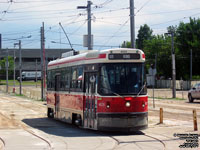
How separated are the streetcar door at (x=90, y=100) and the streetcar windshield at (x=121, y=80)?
0.49 m

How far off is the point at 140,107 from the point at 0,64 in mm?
99627

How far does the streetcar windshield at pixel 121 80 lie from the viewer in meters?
15.1

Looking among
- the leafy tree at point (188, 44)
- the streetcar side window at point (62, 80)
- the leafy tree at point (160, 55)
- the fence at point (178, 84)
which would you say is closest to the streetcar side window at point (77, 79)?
the streetcar side window at point (62, 80)

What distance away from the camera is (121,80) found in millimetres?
15125

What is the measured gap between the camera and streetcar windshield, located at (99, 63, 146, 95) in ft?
49.5

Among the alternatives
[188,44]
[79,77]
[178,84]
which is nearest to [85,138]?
[79,77]

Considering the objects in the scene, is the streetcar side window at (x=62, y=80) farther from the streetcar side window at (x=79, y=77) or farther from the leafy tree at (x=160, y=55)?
the leafy tree at (x=160, y=55)

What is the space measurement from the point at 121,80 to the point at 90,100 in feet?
5.06

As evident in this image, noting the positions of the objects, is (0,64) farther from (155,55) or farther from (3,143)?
(3,143)

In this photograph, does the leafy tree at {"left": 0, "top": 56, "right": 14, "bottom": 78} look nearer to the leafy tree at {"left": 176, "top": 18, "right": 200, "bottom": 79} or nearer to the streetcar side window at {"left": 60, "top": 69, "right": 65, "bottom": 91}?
the leafy tree at {"left": 176, "top": 18, "right": 200, "bottom": 79}

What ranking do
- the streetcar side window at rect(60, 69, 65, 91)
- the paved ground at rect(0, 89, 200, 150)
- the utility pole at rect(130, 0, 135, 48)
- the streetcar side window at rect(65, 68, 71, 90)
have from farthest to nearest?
1. the utility pole at rect(130, 0, 135, 48)
2. the streetcar side window at rect(60, 69, 65, 91)
3. the streetcar side window at rect(65, 68, 71, 90)
4. the paved ground at rect(0, 89, 200, 150)

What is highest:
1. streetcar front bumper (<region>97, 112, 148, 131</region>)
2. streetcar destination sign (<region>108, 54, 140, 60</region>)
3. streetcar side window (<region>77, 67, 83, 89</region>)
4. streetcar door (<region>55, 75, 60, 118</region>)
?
streetcar destination sign (<region>108, 54, 140, 60</region>)

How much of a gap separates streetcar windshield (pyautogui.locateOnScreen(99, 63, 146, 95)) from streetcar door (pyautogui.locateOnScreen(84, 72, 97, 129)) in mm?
495

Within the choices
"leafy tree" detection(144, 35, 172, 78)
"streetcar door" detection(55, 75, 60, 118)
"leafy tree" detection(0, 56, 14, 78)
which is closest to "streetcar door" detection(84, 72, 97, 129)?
"streetcar door" detection(55, 75, 60, 118)
